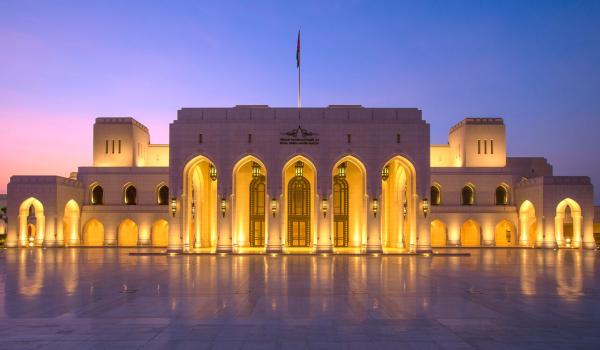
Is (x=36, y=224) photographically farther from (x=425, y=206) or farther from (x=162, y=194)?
(x=425, y=206)

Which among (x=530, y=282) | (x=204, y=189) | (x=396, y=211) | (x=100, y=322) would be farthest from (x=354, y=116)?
(x=100, y=322)

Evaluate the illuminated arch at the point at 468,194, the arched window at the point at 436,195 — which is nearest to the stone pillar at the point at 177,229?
the arched window at the point at 436,195

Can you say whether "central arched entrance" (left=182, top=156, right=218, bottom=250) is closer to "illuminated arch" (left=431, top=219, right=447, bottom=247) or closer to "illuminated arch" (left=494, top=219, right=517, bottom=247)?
"illuminated arch" (left=431, top=219, right=447, bottom=247)

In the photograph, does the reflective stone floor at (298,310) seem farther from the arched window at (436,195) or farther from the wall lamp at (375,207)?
the arched window at (436,195)

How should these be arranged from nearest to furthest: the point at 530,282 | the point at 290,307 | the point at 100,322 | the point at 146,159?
the point at 100,322 < the point at 290,307 < the point at 530,282 < the point at 146,159

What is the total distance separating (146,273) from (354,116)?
20.5m

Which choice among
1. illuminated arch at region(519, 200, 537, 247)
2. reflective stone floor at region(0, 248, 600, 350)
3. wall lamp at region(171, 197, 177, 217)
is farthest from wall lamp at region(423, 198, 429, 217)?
wall lamp at region(171, 197, 177, 217)

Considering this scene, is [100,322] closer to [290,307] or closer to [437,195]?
[290,307]

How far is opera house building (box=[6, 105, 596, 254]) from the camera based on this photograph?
124 ft

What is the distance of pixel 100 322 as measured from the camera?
464 inches

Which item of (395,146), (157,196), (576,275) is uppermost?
(395,146)

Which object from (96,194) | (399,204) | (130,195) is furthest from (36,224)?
(399,204)

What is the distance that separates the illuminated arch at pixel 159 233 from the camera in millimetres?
50797

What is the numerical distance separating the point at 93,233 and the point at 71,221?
3.84 m
